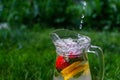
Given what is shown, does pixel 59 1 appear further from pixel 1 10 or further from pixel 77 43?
pixel 77 43

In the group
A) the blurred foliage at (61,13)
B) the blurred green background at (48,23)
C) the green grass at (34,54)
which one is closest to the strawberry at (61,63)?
the green grass at (34,54)

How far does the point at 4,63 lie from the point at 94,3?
6.48 ft

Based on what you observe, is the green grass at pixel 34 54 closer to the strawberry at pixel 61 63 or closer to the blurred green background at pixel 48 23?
the blurred green background at pixel 48 23

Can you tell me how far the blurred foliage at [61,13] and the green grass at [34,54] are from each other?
29cm

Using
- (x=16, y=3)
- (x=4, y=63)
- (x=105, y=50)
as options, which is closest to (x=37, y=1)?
(x=16, y=3)

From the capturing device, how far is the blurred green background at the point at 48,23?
3.84 m

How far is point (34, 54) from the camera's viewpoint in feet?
11.2

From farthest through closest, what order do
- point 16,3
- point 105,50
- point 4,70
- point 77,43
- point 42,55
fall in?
point 16,3, point 105,50, point 42,55, point 4,70, point 77,43

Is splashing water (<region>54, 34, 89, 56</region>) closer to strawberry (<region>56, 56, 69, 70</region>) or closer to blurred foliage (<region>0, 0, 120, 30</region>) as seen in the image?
strawberry (<region>56, 56, 69, 70</region>)

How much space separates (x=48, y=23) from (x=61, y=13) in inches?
7.7

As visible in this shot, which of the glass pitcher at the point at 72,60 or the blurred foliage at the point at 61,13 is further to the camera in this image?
the blurred foliage at the point at 61,13

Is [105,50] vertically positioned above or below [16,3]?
below

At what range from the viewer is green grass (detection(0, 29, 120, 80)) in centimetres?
285

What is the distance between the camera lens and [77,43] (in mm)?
2109
